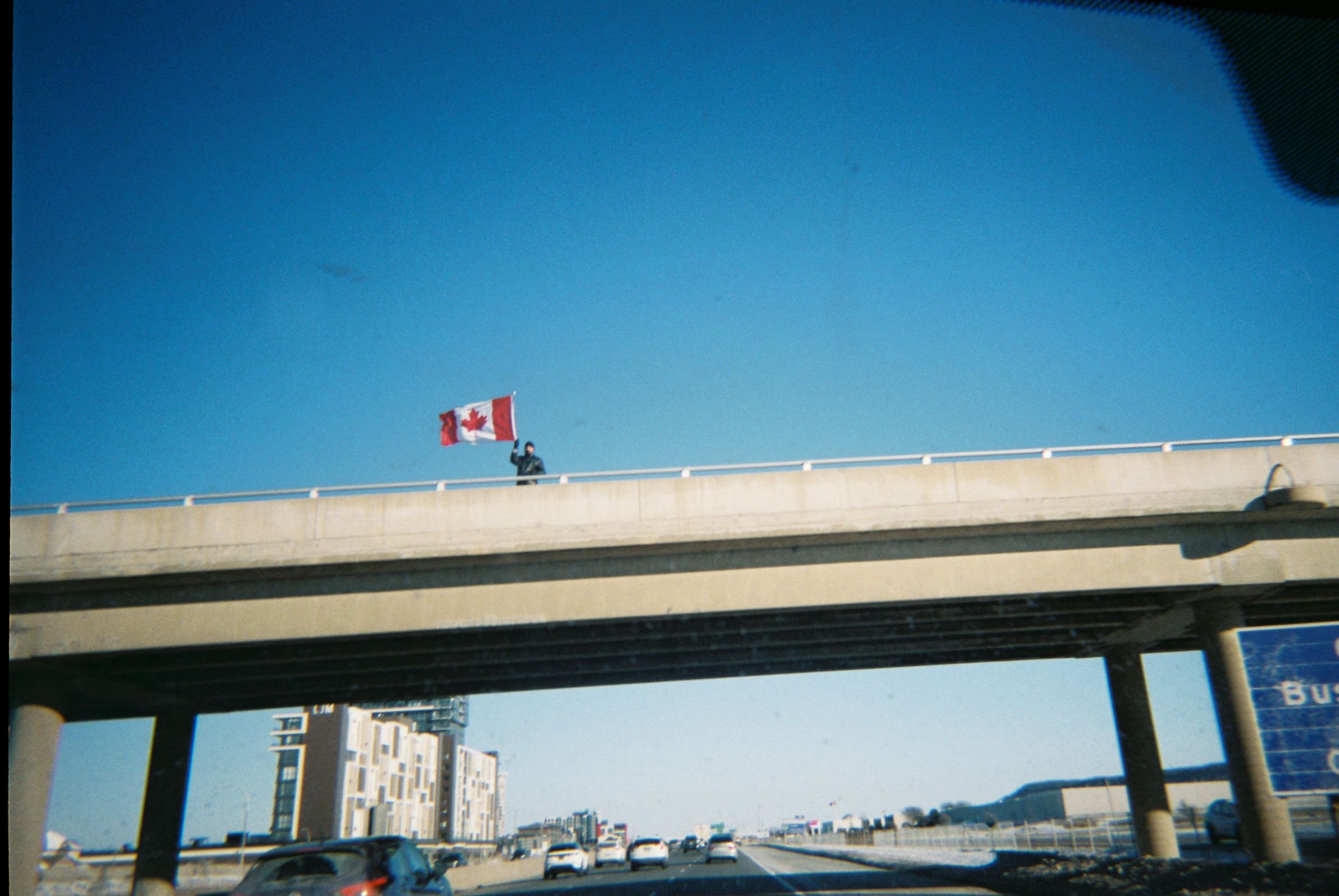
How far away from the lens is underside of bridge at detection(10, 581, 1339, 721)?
2292 centimetres

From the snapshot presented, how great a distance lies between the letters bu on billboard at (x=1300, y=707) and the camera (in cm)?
1625

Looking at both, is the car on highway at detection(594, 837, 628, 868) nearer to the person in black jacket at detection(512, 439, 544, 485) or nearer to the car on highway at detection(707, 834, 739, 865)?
the car on highway at detection(707, 834, 739, 865)

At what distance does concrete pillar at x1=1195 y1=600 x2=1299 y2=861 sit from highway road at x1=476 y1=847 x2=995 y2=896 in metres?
5.55

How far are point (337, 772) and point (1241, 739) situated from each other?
336 feet

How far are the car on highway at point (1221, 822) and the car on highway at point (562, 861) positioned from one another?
25.9m

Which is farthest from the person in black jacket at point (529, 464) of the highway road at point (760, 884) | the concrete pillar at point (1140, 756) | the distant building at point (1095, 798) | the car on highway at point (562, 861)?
the distant building at point (1095, 798)

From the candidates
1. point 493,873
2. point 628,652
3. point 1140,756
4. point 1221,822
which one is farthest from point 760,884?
point 493,873

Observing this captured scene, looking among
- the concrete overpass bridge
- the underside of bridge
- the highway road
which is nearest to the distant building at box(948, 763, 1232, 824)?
the highway road

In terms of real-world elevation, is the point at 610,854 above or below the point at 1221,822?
below

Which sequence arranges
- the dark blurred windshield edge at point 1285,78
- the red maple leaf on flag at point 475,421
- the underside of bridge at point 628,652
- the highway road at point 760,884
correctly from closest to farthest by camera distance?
the dark blurred windshield edge at point 1285,78, the highway road at point 760,884, the underside of bridge at point 628,652, the red maple leaf on flag at point 475,421

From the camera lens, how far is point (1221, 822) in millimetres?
35219

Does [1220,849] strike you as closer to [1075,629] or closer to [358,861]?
[1075,629]

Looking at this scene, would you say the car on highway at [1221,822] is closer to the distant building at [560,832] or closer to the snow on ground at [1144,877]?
the snow on ground at [1144,877]

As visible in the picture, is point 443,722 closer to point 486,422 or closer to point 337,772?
point 337,772
